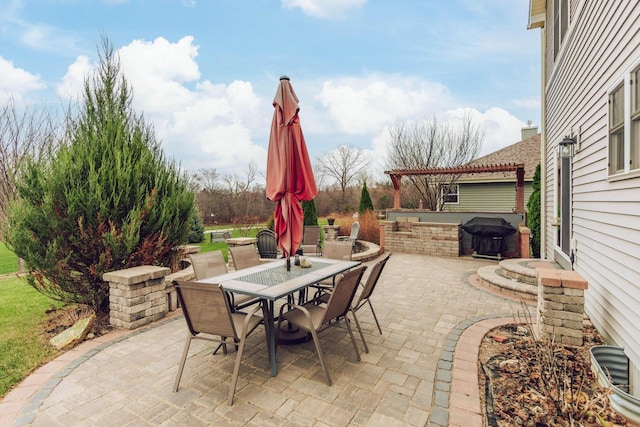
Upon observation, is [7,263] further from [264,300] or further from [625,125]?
[625,125]

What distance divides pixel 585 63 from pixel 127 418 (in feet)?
20.9

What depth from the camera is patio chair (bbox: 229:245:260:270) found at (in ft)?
14.9

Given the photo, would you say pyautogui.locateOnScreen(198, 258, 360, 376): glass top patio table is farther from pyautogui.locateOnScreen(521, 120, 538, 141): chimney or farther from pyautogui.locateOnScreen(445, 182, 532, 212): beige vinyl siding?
pyautogui.locateOnScreen(521, 120, 538, 141): chimney

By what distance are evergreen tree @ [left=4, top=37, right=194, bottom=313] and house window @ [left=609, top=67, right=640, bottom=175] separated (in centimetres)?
544

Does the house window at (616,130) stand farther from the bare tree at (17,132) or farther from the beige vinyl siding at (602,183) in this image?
the bare tree at (17,132)

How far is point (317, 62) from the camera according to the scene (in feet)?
41.5

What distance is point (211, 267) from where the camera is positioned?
4.14m

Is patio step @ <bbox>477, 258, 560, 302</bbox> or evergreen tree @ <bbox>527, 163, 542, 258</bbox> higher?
evergreen tree @ <bbox>527, 163, 542, 258</bbox>

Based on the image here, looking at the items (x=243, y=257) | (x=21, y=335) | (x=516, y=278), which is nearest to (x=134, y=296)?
(x=21, y=335)

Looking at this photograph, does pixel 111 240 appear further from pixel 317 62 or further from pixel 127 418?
pixel 317 62

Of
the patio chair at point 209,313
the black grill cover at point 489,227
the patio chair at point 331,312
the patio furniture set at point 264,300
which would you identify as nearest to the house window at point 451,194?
the black grill cover at point 489,227

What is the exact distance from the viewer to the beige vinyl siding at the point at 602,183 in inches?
107

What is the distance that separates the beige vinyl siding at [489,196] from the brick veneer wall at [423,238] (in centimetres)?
721

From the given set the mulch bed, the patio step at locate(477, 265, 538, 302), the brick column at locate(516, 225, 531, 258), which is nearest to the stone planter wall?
the mulch bed
